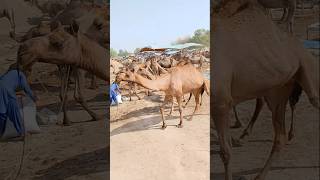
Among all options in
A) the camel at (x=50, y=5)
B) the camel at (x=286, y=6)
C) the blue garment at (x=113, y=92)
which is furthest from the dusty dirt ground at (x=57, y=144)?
the camel at (x=286, y=6)

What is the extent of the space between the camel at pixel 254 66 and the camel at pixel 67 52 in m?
1.09

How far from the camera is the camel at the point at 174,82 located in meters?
4.10

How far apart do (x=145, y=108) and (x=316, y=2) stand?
188 centimetres

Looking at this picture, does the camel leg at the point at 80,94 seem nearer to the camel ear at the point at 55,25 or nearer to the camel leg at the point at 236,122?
the camel ear at the point at 55,25

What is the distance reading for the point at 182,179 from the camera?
4.07m

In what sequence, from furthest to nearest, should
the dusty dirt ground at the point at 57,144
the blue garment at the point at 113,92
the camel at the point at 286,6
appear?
the blue garment at the point at 113,92 → the dusty dirt ground at the point at 57,144 → the camel at the point at 286,6

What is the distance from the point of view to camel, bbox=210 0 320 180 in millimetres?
3777

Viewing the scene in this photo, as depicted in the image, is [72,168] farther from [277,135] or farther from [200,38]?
[277,135]

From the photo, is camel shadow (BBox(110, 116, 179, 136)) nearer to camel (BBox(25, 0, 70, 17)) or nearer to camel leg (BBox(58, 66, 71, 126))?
camel leg (BBox(58, 66, 71, 126))

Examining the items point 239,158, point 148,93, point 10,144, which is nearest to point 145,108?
point 148,93

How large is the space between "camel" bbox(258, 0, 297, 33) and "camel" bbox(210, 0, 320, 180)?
7 cm

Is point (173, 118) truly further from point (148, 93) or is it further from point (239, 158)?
point (239, 158)

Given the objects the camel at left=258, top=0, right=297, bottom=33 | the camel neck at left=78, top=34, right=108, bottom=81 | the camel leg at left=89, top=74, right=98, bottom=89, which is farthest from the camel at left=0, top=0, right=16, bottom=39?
the camel at left=258, top=0, right=297, bottom=33

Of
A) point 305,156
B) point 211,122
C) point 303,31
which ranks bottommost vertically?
point 305,156
